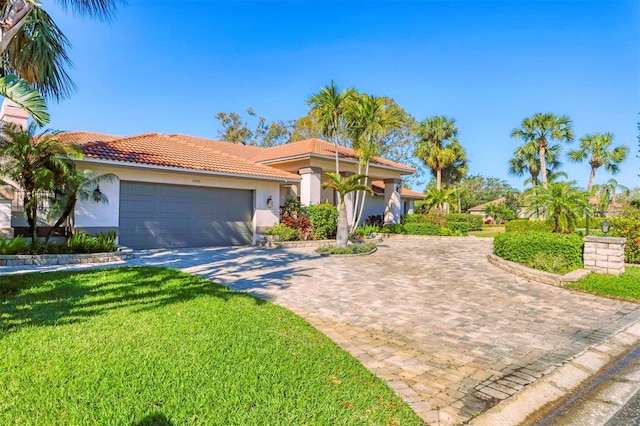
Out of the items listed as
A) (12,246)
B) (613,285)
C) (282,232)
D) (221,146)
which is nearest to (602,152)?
(613,285)

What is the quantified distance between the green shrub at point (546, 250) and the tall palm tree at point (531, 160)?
2150cm

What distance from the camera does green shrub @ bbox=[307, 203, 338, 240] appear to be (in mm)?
17656

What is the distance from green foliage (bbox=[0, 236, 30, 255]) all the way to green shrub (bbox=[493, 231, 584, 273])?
1433 cm

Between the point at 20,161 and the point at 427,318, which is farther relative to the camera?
the point at 20,161

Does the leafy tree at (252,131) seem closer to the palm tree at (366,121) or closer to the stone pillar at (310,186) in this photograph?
the stone pillar at (310,186)

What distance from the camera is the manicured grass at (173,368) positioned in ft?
9.02

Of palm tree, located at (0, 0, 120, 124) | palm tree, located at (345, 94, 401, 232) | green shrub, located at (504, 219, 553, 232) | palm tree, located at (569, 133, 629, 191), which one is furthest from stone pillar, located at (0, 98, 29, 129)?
palm tree, located at (569, 133, 629, 191)

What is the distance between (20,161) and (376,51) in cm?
1661

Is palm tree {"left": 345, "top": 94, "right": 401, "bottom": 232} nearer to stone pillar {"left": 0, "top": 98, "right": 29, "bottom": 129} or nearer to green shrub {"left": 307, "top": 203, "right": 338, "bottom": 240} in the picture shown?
green shrub {"left": 307, "top": 203, "right": 338, "bottom": 240}

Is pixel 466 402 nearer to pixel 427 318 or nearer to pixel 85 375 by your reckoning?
pixel 427 318

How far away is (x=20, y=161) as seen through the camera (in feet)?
31.6

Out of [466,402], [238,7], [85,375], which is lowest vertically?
[466,402]

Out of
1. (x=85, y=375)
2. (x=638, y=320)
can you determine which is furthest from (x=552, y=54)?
(x=85, y=375)

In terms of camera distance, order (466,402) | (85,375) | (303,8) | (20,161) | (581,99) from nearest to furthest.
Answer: (85,375) → (466,402) → (20,161) → (303,8) → (581,99)
